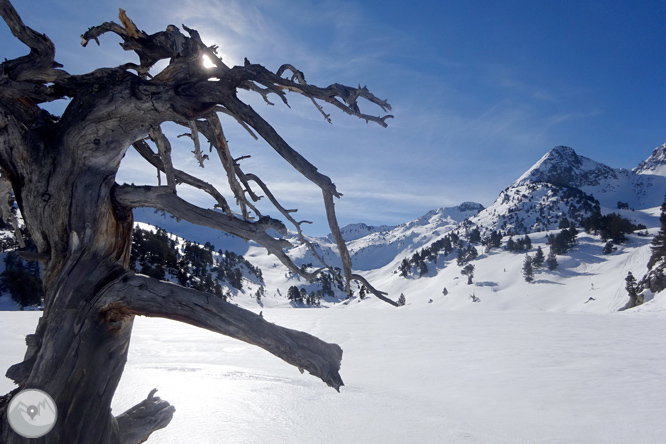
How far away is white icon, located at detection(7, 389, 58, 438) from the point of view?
2230 millimetres

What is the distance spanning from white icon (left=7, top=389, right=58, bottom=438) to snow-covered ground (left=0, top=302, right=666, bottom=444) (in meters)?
1.40

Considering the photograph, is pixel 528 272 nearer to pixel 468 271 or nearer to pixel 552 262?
pixel 552 262

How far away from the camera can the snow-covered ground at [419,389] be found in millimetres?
3658

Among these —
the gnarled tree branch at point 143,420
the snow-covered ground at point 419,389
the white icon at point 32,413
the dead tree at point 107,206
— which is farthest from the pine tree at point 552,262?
the white icon at point 32,413

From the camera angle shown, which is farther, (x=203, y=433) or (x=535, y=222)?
(x=535, y=222)

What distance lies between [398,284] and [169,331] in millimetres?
116801

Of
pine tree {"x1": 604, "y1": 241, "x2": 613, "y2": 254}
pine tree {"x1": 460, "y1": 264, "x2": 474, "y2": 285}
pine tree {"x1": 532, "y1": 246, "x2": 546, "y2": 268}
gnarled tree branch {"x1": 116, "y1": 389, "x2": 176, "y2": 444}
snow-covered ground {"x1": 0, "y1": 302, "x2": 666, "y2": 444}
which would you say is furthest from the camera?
pine tree {"x1": 460, "y1": 264, "x2": 474, "y2": 285}

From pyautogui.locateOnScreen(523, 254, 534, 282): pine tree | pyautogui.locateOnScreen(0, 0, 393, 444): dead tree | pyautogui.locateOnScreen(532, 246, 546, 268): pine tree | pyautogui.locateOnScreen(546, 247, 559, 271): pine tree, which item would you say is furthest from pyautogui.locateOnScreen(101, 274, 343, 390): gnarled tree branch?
pyautogui.locateOnScreen(532, 246, 546, 268): pine tree

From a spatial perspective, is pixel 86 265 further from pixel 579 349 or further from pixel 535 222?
pixel 535 222

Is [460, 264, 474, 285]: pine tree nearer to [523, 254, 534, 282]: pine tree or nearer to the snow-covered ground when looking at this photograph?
[523, 254, 534, 282]: pine tree

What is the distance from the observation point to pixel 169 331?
32.7ft

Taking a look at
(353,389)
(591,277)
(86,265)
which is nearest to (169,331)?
(353,389)

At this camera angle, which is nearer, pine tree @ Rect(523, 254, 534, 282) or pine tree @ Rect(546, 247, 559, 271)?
pine tree @ Rect(523, 254, 534, 282)

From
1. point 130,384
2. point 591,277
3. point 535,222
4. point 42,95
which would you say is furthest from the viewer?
point 535,222
